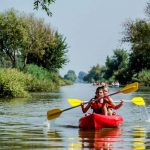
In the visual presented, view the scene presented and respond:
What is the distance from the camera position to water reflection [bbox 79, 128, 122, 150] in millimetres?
14227

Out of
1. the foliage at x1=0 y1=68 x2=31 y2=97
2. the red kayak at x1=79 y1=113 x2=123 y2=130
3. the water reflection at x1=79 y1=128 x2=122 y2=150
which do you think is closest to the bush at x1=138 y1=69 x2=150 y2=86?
the foliage at x1=0 y1=68 x2=31 y2=97

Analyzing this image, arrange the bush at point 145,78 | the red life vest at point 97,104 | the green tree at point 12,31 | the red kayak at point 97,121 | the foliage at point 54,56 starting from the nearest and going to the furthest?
1. the red kayak at point 97,121
2. the red life vest at point 97,104
3. the green tree at point 12,31
4. the foliage at point 54,56
5. the bush at point 145,78

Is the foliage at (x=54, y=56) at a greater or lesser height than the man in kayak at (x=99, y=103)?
greater

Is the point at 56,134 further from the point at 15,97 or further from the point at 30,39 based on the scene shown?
the point at 30,39

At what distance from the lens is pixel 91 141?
1523cm

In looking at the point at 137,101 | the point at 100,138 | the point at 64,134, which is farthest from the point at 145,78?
the point at 100,138

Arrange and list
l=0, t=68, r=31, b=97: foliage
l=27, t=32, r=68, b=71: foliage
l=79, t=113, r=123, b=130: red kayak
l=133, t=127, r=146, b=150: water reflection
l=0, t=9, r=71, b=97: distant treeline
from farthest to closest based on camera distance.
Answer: l=27, t=32, r=68, b=71: foliage
l=0, t=9, r=71, b=97: distant treeline
l=0, t=68, r=31, b=97: foliage
l=79, t=113, r=123, b=130: red kayak
l=133, t=127, r=146, b=150: water reflection

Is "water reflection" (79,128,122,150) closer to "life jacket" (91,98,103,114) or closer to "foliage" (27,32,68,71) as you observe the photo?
"life jacket" (91,98,103,114)

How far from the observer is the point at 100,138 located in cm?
1591

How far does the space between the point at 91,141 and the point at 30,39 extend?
174ft

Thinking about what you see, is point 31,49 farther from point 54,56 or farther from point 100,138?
point 100,138

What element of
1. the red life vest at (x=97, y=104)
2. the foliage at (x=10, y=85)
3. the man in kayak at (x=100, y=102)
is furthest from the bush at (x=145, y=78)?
the red life vest at (x=97, y=104)

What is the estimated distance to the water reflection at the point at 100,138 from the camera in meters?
14.2

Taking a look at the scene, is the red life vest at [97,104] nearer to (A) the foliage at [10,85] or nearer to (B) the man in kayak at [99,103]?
(B) the man in kayak at [99,103]
